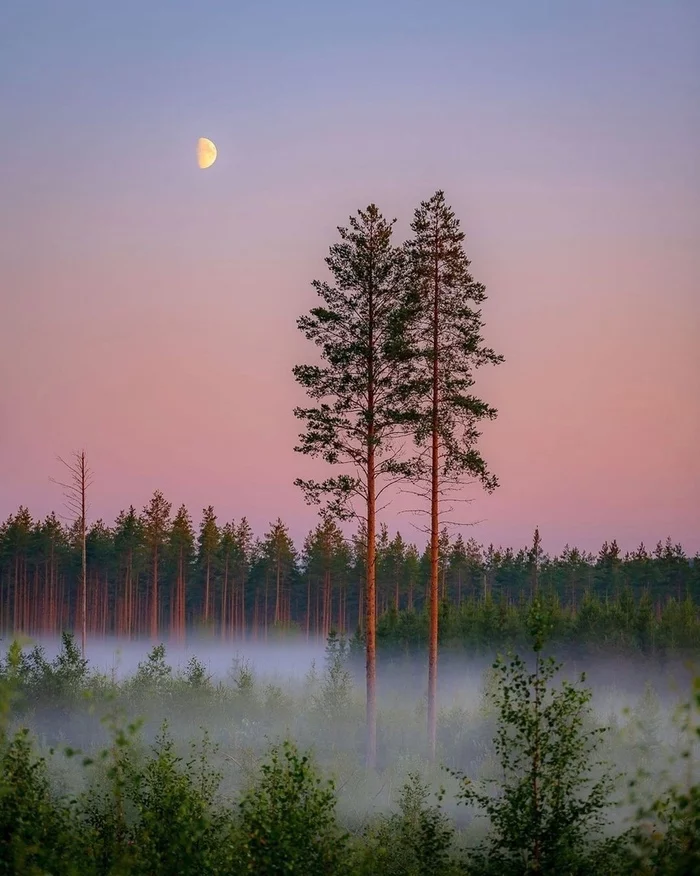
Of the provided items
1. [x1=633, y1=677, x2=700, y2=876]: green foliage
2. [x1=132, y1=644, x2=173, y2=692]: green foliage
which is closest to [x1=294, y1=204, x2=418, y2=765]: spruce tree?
[x1=132, y1=644, x2=173, y2=692]: green foliage

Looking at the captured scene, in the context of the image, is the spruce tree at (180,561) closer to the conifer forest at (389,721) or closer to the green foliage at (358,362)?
the conifer forest at (389,721)

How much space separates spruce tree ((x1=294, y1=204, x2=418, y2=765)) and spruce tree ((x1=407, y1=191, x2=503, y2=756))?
0.65 metres

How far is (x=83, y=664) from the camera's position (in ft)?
109

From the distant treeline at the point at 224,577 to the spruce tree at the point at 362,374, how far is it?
50.5 metres

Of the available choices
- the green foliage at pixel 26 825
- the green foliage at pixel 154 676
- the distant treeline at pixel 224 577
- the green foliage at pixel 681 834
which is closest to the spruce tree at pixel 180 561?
the distant treeline at pixel 224 577

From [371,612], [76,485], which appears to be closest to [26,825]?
[371,612]

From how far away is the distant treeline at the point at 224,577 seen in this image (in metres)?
86.9

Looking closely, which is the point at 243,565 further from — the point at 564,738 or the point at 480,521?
the point at 564,738

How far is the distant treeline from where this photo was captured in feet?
285

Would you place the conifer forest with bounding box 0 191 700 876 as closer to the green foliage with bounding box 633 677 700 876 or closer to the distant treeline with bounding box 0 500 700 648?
the green foliage with bounding box 633 677 700 876

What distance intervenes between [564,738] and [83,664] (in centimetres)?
2574

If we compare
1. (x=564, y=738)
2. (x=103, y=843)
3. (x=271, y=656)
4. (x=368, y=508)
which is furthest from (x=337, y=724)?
(x=271, y=656)

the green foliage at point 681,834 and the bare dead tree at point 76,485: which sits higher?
the bare dead tree at point 76,485

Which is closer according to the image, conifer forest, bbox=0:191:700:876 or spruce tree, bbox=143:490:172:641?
conifer forest, bbox=0:191:700:876
